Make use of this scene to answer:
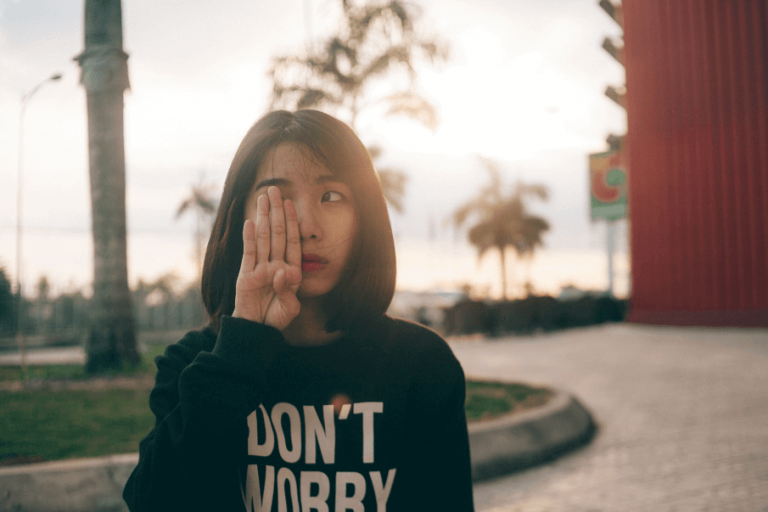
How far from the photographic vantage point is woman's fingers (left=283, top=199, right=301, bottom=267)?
133 cm

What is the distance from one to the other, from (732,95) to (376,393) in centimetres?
1584

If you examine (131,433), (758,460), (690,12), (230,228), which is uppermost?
(690,12)

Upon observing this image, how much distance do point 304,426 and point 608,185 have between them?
2060cm

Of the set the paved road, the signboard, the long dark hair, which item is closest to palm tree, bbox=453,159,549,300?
the signboard

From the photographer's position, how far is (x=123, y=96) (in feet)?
21.9

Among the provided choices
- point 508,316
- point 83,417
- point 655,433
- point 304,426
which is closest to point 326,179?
point 304,426

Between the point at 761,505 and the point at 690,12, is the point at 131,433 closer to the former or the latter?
the point at 761,505

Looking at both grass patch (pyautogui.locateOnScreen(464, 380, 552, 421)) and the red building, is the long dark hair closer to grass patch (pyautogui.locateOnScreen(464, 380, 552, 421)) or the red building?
grass patch (pyautogui.locateOnScreen(464, 380, 552, 421))

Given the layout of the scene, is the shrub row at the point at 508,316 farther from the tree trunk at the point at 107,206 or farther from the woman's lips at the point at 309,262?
the woman's lips at the point at 309,262

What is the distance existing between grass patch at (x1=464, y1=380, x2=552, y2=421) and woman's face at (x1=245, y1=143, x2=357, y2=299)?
3677 mm

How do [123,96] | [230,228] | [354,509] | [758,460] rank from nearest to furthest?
1. [354,509]
2. [230,228]
3. [758,460]
4. [123,96]

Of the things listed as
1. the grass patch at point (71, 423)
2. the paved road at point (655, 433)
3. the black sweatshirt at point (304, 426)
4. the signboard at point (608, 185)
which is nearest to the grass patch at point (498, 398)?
the paved road at point (655, 433)

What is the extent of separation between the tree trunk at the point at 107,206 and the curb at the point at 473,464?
3.68 m

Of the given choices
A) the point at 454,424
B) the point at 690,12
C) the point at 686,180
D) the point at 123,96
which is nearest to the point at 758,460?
the point at 454,424
